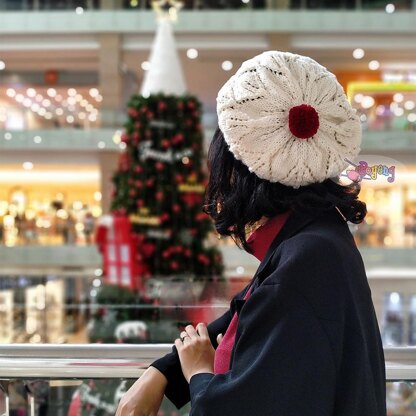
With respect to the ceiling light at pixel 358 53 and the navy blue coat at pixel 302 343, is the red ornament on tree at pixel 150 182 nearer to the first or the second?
the navy blue coat at pixel 302 343

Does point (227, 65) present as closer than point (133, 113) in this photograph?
No

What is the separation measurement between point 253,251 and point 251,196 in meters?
0.11

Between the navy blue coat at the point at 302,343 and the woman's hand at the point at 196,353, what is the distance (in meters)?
0.07

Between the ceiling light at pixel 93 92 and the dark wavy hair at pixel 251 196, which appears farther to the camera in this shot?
the ceiling light at pixel 93 92

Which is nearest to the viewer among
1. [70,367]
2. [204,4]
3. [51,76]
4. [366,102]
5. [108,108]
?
[70,367]

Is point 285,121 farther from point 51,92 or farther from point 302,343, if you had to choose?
point 51,92

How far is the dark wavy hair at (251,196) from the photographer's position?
1.13m

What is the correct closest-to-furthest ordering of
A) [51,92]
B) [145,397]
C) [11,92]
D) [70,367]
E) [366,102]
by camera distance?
[145,397]
[70,367]
[366,102]
[11,92]
[51,92]

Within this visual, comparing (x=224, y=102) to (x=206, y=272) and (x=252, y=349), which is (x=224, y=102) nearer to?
(x=252, y=349)

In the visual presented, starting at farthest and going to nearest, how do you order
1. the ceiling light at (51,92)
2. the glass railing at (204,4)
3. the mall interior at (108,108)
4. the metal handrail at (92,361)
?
the ceiling light at (51,92) → the glass railing at (204,4) → the mall interior at (108,108) → the metal handrail at (92,361)

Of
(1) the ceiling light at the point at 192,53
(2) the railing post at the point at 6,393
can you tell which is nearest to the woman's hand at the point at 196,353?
(2) the railing post at the point at 6,393

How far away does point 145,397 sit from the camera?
47.9 inches

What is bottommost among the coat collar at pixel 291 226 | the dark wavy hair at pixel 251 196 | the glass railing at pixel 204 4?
the coat collar at pixel 291 226

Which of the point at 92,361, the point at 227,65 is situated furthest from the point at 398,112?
the point at 92,361
